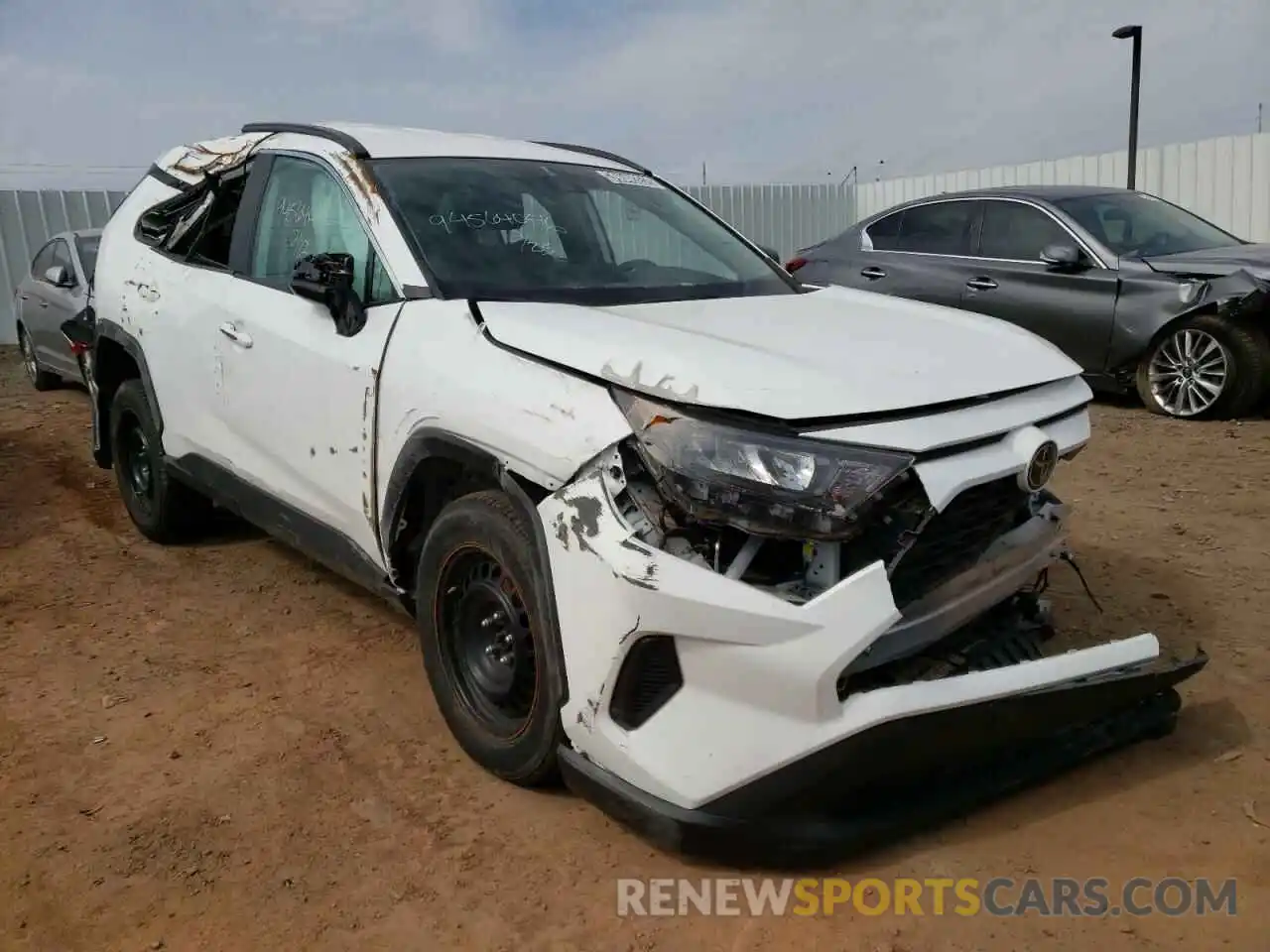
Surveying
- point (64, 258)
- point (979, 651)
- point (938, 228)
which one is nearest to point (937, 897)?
point (979, 651)

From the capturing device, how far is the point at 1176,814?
2725 mm

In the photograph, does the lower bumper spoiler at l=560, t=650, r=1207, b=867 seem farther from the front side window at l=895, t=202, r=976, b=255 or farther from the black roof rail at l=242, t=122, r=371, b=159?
the front side window at l=895, t=202, r=976, b=255

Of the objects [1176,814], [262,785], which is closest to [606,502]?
[262,785]

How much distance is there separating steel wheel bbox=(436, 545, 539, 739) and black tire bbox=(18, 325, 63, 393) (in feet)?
29.3

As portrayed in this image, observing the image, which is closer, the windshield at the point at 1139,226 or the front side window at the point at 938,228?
the windshield at the point at 1139,226

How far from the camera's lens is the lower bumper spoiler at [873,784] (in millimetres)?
2311

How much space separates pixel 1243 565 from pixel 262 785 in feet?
12.8

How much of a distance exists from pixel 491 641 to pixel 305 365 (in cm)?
123

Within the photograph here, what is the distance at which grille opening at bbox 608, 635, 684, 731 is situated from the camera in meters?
2.40

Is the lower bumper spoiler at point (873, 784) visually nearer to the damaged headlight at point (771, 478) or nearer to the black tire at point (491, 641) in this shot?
the black tire at point (491, 641)

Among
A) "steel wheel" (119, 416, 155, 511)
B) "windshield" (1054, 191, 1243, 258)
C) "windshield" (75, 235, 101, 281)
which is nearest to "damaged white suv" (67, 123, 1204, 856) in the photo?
"steel wheel" (119, 416, 155, 511)

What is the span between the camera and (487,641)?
9.76 feet

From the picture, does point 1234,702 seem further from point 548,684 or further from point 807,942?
point 548,684

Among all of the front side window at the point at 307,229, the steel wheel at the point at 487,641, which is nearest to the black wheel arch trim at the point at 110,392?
the front side window at the point at 307,229
